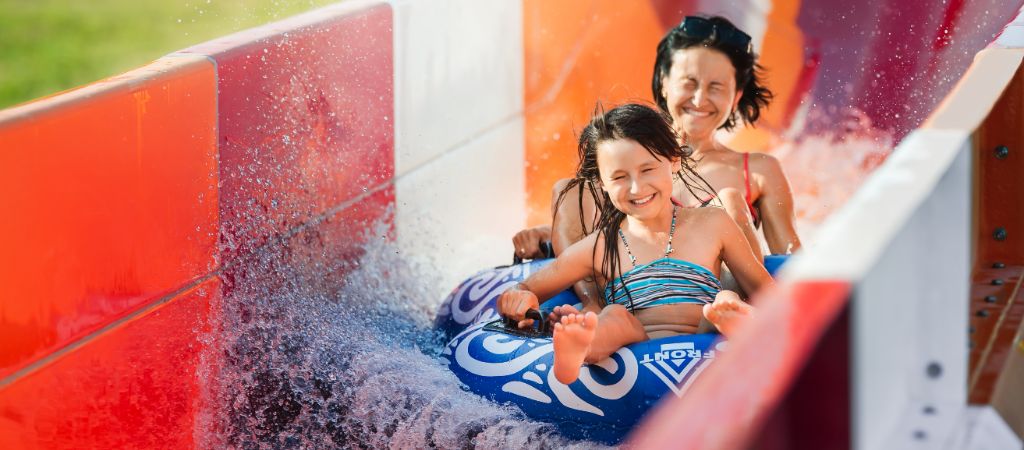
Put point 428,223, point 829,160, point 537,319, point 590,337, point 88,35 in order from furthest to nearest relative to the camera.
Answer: point 88,35 < point 829,160 < point 428,223 < point 537,319 < point 590,337

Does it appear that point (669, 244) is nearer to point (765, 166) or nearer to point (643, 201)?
point (643, 201)

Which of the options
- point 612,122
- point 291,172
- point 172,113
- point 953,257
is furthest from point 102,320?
point 953,257

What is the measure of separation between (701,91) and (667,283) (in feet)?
2.38

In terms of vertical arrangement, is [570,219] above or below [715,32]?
below

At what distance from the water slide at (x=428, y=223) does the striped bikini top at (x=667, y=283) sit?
241 mm

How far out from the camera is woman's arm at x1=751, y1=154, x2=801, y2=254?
3.00 m

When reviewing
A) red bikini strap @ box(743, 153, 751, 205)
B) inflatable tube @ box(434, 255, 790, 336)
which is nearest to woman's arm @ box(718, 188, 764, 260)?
inflatable tube @ box(434, 255, 790, 336)

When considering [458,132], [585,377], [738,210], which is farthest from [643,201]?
[458,132]

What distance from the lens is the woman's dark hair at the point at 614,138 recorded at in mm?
2340

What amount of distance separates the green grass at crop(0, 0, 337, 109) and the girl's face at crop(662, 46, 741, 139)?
422cm

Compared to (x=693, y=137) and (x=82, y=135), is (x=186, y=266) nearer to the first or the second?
(x=82, y=135)

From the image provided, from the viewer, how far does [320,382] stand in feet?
8.18

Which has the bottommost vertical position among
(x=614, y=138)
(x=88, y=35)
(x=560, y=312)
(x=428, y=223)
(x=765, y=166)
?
(x=88, y=35)

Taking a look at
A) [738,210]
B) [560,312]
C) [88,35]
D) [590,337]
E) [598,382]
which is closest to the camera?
[590,337]
